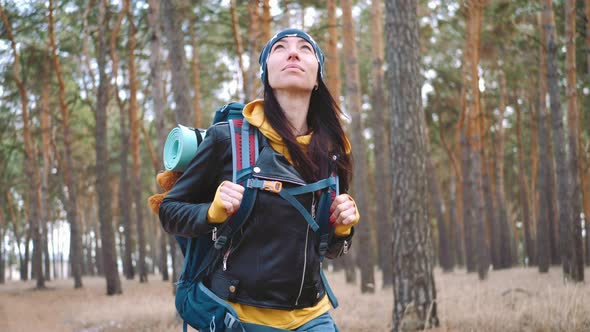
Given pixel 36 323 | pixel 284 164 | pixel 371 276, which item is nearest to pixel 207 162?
pixel 284 164

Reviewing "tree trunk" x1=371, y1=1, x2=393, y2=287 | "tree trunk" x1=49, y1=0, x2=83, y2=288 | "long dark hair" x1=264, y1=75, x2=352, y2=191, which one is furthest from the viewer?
"tree trunk" x1=49, y1=0, x2=83, y2=288

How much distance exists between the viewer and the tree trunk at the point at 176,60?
976 cm

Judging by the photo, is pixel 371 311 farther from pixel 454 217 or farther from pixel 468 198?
pixel 454 217

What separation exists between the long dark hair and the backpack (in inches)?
2.8

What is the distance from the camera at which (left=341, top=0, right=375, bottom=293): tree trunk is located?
1447 cm

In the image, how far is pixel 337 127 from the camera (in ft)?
8.30

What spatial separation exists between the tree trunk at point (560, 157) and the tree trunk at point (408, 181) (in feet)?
22.0

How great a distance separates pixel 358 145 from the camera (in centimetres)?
1498

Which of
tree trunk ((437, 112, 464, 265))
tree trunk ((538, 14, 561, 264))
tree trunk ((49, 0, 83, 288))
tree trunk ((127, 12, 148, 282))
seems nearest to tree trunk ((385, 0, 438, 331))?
tree trunk ((538, 14, 561, 264))

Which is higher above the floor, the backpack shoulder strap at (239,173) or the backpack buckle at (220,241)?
the backpack shoulder strap at (239,173)

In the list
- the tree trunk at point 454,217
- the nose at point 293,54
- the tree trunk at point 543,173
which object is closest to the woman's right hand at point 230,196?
the nose at point 293,54

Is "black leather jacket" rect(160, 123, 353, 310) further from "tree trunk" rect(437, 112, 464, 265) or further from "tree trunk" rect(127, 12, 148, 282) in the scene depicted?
"tree trunk" rect(437, 112, 464, 265)

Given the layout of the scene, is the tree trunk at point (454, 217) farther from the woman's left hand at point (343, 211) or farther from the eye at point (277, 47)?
the woman's left hand at point (343, 211)

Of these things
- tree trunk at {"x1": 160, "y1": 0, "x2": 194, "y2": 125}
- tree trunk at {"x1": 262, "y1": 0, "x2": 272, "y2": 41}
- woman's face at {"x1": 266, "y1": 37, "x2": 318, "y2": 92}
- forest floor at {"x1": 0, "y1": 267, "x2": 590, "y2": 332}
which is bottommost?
forest floor at {"x1": 0, "y1": 267, "x2": 590, "y2": 332}
